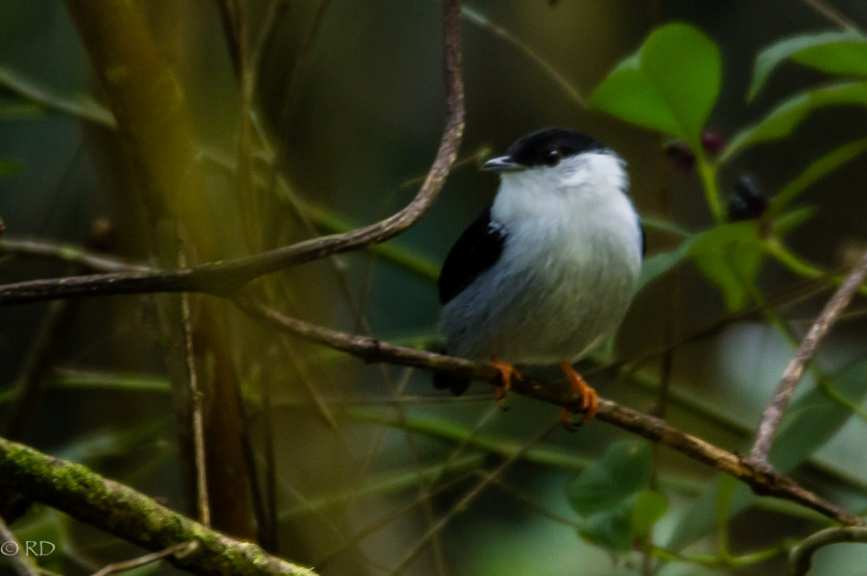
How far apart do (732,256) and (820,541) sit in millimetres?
873

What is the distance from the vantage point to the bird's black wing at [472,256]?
11.4ft

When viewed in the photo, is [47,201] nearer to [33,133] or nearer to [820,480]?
[33,133]

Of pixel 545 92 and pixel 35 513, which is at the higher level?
pixel 545 92

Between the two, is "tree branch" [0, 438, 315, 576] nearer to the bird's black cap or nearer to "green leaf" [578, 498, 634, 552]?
"green leaf" [578, 498, 634, 552]

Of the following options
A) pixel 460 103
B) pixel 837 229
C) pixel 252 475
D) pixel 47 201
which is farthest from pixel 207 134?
pixel 837 229

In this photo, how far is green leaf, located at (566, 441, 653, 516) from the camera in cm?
290

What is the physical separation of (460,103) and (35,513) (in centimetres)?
186

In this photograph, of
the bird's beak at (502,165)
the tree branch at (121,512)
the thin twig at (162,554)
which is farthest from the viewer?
the bird's beak at (502,165)

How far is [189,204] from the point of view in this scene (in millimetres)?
2869

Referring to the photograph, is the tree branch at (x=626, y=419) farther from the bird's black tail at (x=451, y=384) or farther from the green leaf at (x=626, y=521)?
the bird's black tail at (x=451, y=384)

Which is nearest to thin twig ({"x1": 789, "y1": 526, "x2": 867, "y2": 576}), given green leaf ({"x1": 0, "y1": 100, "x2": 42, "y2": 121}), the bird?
the bird

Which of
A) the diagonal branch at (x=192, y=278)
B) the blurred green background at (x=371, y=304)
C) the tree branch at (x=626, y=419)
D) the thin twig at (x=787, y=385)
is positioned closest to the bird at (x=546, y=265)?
the blurred green background at (x=371, y=304)

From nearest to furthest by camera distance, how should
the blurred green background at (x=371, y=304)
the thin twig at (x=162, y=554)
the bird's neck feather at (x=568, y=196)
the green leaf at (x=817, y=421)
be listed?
the thin twig at (x=162, y=554), the green leaf at (x=817, y=421), the blurred green background at (x=371, y=304), the bird's neck feather at (x=568, y=196)

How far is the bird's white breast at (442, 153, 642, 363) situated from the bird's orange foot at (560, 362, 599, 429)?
3.0 inches
